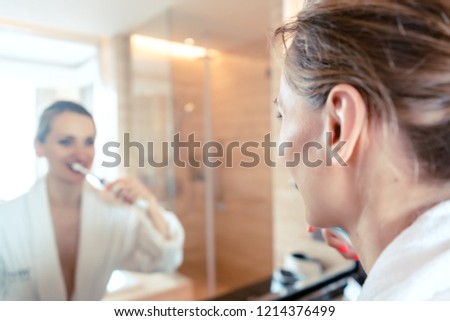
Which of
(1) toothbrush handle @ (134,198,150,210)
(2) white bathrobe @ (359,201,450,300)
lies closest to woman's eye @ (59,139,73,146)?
(1) toothbrush handle @ (134,198,150,210)

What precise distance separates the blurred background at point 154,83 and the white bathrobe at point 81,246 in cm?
5

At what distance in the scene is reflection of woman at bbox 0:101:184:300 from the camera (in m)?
0.51

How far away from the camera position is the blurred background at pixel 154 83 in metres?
0.49

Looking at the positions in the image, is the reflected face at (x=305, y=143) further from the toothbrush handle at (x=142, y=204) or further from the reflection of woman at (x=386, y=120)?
the toothbrush handle at (x=142, y=204)

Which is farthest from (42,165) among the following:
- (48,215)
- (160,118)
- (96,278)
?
(160,118)

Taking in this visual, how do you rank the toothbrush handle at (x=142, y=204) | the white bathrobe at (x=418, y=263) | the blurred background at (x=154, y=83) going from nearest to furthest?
the white bathrobe at (x=418, y=263)
the blurred background at (x=154, y=83)
the toothbrush handle at (x=142, y=204)

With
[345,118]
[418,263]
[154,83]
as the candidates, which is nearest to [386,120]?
[345,118]

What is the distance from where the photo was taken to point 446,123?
1.06 ft

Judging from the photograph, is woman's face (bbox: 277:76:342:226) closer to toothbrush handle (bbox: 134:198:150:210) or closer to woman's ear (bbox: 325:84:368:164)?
woman's ear (bbox: 325:84:368:164)

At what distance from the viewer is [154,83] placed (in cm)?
86

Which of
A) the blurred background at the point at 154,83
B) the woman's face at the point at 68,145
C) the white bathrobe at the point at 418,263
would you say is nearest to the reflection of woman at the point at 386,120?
the white bathrobe at the point at 418,263

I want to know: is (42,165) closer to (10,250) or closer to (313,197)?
(10,250)

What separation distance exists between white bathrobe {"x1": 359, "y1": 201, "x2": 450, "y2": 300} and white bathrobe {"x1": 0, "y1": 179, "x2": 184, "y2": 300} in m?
0.48

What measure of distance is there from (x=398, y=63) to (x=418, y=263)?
226mm
